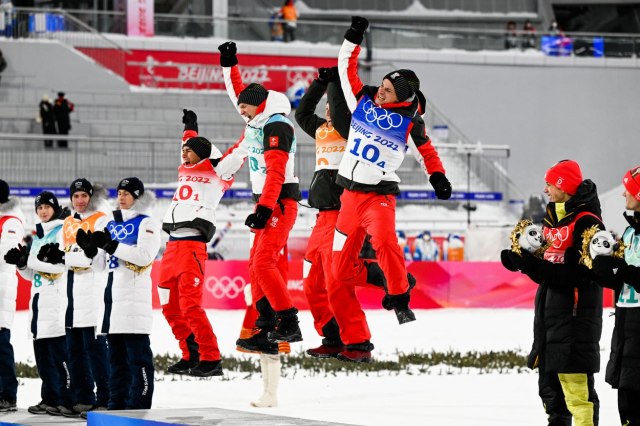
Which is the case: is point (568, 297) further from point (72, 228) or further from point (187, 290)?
point (72, 228)

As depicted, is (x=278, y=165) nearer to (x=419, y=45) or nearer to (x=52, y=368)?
(x=52, y=368)

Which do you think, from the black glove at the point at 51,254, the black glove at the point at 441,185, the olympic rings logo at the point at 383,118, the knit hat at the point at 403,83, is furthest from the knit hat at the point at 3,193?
the black glove at the point at 441,185

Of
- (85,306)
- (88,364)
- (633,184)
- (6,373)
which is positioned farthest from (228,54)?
(633,184)

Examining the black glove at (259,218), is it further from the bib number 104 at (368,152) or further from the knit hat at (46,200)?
the knit hat at (46,200)

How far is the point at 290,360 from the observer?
15.8 m

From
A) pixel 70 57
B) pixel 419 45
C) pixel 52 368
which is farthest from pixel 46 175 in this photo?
pixel 52 368

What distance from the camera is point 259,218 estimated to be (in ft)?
31.7

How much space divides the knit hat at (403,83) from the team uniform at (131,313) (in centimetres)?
250

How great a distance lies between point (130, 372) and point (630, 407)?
13.9ft

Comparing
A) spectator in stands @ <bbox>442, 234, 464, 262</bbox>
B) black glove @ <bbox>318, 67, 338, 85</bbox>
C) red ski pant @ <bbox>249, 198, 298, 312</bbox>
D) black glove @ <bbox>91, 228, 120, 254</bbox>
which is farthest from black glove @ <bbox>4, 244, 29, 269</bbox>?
spectator in stands @ <bbox>442, 234, 464, 262</bbox>

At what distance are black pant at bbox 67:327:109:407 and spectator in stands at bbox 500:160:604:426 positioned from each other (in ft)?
12.8

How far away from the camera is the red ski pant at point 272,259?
10.1 metres

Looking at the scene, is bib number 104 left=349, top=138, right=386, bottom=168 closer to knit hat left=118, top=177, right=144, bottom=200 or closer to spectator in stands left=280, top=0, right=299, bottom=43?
knit hat left=118, top=177, right=144, bottom=200

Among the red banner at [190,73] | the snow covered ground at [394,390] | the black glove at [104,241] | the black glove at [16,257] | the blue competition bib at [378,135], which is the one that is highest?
the red banner at [190,73]
